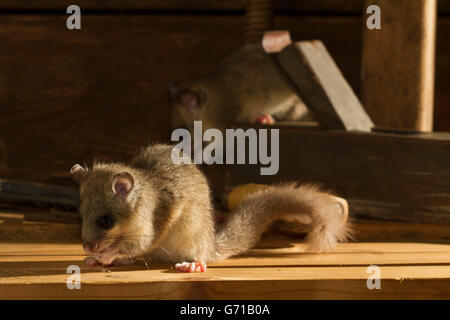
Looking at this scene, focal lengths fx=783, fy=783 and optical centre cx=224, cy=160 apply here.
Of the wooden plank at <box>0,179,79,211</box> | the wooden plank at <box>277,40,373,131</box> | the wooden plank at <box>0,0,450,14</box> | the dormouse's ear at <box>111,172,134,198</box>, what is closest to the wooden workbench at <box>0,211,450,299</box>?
the dormouse's ear at <box>111,172,134,198</box>

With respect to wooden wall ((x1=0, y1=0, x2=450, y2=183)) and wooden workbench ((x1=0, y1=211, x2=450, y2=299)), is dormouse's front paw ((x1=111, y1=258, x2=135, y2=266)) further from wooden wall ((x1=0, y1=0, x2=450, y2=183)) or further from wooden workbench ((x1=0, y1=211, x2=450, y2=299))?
wooden wall ((x1=0, y1=0, x2=450, y2=183))

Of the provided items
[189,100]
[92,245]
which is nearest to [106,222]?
[92,245]

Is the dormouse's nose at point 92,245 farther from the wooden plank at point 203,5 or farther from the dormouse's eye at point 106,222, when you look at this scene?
the wooden plank at point 203,5

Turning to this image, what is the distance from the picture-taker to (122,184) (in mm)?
1674

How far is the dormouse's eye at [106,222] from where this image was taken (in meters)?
1.68

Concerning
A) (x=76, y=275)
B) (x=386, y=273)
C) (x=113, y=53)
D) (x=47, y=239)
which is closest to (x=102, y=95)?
(x=113, y=53)

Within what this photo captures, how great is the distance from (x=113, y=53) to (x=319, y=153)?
40.3 inches

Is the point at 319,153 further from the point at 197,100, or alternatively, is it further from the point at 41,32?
the point at 41,32

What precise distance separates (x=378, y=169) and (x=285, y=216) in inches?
13.5

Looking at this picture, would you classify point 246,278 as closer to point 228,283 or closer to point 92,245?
point 228,283

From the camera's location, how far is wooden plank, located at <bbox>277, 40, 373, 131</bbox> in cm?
216

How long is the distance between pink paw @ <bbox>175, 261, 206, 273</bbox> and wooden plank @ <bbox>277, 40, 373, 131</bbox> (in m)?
0.69

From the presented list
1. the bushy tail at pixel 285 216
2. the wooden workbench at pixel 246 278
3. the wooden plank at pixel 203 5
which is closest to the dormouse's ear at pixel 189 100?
the wooden plank at pixel 203 5
